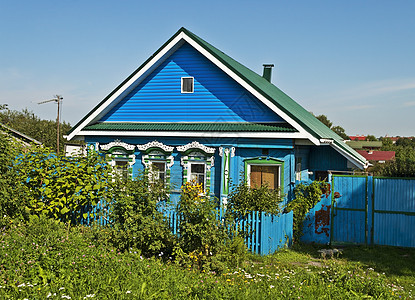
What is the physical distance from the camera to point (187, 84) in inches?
595

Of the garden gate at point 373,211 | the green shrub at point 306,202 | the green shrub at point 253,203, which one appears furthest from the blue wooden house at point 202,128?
the green shrub at point 253,203

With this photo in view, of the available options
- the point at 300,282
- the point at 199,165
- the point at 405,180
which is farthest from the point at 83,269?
the point at 405,180

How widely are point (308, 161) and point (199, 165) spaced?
459 cm

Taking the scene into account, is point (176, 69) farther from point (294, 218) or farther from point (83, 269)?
point (83, 269)

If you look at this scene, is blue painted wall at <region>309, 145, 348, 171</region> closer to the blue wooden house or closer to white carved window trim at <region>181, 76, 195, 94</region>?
the blue wooden house

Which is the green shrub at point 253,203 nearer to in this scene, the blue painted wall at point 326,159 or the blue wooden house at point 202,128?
the blue wooden house at point 202,128

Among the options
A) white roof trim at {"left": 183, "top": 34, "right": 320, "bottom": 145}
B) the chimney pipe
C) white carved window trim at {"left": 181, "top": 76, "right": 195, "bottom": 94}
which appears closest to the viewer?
white roof trim at {"left": 183, "top": 34, "right": 320, "bottom": 145}

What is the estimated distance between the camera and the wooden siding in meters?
14.3

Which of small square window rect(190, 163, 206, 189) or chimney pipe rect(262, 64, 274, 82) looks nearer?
small square window rect(190, 163, 206, 189)

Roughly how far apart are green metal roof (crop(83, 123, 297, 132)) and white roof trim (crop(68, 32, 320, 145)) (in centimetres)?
33

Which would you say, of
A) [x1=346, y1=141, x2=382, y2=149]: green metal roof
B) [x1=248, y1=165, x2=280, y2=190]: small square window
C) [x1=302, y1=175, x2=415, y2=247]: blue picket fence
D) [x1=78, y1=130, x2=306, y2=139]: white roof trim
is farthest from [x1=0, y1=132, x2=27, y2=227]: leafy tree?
[x1=346, y1=141, x2=382, y2=149]: green metal roof

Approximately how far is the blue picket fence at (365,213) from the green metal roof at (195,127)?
250cm

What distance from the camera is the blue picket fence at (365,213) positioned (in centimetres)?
1210

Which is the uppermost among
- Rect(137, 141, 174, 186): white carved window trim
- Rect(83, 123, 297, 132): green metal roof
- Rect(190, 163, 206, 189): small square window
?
Rect(83, 123, 297, 132): green metal roof
